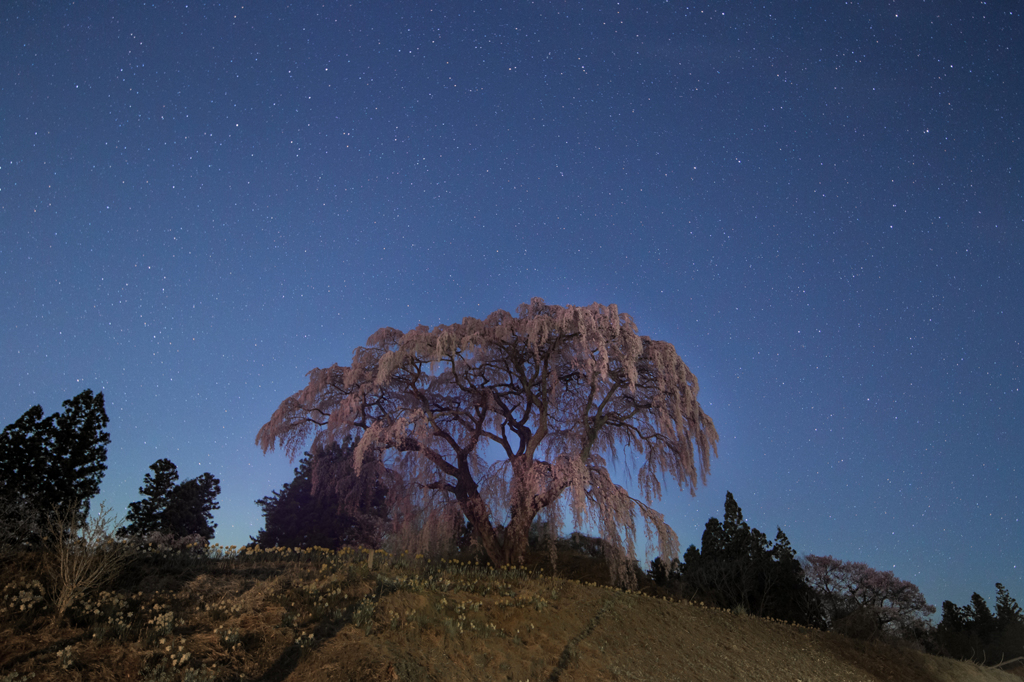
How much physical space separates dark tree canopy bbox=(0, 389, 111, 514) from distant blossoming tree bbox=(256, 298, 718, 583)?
14.5 metres

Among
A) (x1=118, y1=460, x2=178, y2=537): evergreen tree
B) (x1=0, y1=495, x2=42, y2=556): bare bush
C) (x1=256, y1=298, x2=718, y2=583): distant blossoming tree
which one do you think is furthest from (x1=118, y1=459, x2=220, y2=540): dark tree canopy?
(x1=256, y1=298, x2=718, y2=583): distant blossoming tree

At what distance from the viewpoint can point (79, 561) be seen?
24.3ft

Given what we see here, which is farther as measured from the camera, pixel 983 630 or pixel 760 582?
pixel 983 630

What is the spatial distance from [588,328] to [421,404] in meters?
5.85

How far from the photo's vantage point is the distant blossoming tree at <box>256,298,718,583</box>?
15.4m

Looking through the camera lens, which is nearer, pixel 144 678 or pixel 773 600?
pixel 144 678

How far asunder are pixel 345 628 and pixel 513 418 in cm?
1131

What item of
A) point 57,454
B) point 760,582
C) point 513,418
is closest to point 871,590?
point 760,582

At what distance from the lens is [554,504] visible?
49.9 feet

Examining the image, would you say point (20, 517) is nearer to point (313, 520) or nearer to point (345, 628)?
point (313, 520)

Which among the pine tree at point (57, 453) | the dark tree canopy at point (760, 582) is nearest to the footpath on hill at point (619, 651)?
the dark tree canopy at point (760, 582)

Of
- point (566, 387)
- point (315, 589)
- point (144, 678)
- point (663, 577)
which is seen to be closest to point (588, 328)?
point (566, 387)

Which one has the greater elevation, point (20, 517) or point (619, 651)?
point (20, 517)

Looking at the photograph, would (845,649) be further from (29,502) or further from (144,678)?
(29,502)
